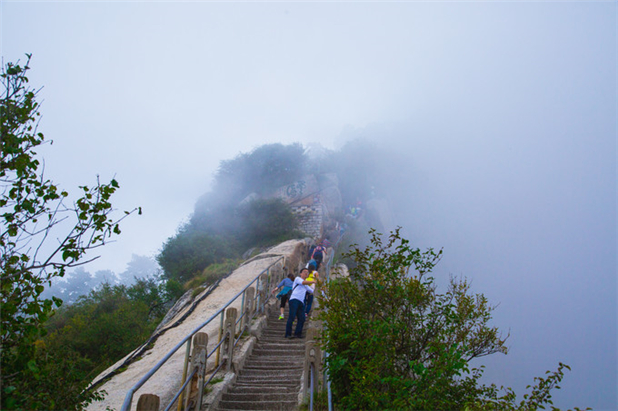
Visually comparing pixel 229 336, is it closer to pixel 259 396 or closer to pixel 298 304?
pixel 259 396

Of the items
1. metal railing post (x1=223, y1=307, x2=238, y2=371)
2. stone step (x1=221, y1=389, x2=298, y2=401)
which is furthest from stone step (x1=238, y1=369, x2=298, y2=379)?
stone step (x1=221, y1=389, x2=298, y2=401)

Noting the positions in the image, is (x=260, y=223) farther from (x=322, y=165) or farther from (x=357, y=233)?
(x=322, y=165)

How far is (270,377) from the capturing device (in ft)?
21.6

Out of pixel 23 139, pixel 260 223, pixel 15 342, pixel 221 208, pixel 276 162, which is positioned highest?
pixel 276 162

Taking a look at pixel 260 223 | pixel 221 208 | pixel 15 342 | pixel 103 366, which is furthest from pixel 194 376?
pixel 221 208

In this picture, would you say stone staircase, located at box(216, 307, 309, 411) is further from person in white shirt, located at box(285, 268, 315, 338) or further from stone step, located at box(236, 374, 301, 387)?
person in white shirt, located at box(285, 268, 315, 338)

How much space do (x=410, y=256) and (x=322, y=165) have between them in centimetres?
3642

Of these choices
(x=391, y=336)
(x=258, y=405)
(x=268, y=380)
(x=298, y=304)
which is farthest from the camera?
(x=298, y=304)

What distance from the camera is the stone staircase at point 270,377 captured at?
5.64 meters

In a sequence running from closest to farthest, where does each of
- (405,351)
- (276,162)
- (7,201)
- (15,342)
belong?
(15,342) → (7,201) → (405,351) → (276,162)

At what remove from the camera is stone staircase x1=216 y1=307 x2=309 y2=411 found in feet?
18.5

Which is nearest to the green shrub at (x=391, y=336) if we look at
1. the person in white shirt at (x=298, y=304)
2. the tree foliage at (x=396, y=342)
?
the tree foliage at (x=396, y=342)

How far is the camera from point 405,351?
4.62 meters

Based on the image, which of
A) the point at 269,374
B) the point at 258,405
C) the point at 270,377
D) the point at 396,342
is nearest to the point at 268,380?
the point at 270,377
